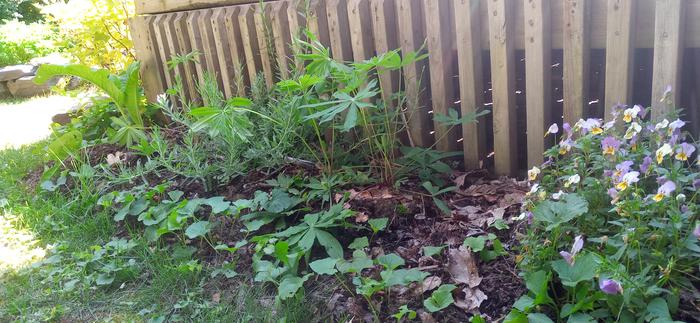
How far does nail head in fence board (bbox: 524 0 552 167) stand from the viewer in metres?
2.59

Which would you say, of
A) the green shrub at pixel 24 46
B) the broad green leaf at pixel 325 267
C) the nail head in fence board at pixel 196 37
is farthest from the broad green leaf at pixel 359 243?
the green shrub at pixel 24 46

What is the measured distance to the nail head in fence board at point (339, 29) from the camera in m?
3.43

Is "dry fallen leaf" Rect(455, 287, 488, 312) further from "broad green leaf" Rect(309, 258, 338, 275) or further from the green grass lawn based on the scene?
the green grass lawn

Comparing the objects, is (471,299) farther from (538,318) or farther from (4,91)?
(4,91)

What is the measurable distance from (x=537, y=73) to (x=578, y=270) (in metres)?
1.19

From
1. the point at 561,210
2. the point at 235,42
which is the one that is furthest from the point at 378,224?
the point at 235,42

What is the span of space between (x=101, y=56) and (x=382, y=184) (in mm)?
4370

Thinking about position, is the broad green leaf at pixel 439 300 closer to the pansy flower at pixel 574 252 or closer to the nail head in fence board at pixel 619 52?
the pansy flower at pixel 574 252

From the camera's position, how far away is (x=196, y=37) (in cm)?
470

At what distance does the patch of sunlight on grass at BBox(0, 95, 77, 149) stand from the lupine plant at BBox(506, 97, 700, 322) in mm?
5554

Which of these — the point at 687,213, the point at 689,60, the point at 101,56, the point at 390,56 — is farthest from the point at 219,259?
the point at 101,56

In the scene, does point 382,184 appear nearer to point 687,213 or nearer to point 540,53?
point 540,53

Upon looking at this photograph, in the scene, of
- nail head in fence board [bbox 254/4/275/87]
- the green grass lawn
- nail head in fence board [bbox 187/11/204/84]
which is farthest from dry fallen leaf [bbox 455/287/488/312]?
nail head in fence board [bbox 187/11/204/84]

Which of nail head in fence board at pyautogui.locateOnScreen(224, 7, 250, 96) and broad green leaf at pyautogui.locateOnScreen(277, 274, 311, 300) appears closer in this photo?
broad green leaf at pyautogui.locateOnScreen(277, 274, 311, 300)
